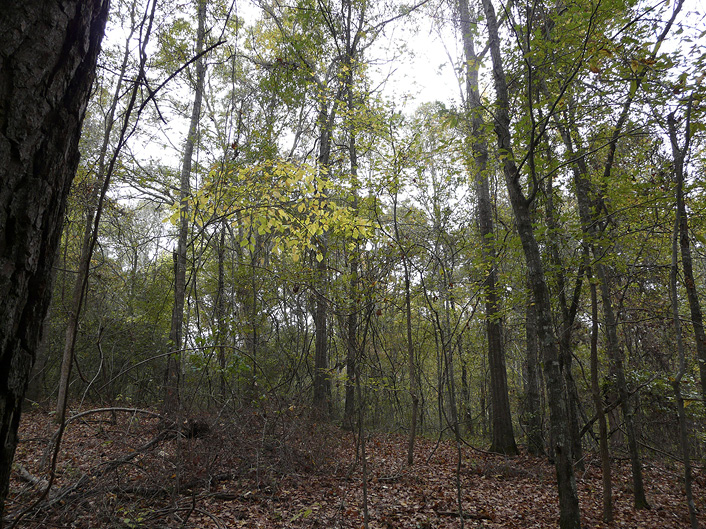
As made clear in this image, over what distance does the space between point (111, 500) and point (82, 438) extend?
3.16 meters

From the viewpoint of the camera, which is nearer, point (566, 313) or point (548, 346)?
point (548, 346)

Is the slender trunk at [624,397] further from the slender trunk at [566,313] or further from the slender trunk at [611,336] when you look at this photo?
the slender trunk at [566,313]

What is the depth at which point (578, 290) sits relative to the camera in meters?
4.87

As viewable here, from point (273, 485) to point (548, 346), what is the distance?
145 inches

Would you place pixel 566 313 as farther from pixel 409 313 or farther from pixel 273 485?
pixel 273 485

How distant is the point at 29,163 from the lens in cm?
69

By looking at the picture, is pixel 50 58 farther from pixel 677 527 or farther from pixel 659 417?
pixel 659 417

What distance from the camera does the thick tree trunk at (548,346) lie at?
3191 millimetres

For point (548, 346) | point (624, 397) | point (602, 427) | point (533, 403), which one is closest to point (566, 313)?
point (624, 397)

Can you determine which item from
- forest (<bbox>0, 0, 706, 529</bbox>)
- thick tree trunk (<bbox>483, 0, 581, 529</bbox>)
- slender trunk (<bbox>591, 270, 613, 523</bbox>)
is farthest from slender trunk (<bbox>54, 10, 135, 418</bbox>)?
slender trunk (<bbox>591, 270, 613, 523</bbox>)

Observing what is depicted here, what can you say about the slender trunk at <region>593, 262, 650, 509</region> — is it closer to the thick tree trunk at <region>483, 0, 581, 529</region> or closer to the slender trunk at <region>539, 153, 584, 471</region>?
the slender trunk at <region>539, 153, 584, 471</region>

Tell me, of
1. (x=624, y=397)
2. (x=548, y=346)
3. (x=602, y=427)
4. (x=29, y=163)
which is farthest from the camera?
(x=624, y=397)

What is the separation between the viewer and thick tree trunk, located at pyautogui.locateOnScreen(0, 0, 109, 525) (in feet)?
2.13

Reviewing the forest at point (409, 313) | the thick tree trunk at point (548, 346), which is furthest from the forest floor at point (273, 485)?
the thick tree trunk at point (548, 346)
